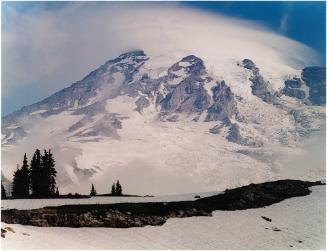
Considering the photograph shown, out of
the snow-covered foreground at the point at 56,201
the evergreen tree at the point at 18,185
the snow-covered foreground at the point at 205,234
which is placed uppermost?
the evergreen tree at the point at 18,185

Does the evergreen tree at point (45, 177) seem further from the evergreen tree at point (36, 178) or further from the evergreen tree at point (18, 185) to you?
the evergreen tree at point (18, 185)

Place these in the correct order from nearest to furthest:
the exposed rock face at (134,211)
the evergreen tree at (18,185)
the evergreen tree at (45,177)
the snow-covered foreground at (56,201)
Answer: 1. the exposed rock face at (134,211)
2. the snow-covered foreground at (56,201)
3. the evergreen tree at (45,177)
4. the evergreen tree at (18,185)

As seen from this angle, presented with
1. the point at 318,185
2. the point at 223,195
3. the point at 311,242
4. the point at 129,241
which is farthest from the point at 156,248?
the point at 318,185

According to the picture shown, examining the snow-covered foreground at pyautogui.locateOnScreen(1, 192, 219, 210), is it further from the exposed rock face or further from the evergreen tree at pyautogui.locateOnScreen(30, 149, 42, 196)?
the evergreen tree at pyautogui.locateOnScreen(30, 149, 42, 196)

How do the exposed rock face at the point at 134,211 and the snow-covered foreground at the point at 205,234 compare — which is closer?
the snow-covered foreground at the point at 205,234

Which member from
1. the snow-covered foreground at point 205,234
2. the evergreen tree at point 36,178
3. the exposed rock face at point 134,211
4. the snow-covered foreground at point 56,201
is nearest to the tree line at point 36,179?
the evergreen tree at point 36,178
